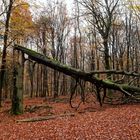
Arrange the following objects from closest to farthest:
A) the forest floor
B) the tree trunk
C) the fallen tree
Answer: the forest floor, the fallen tree, the tree trunk

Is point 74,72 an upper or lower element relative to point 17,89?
upper

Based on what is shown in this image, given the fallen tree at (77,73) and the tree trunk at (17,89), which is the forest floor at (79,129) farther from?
the tree trunk at (17,89)

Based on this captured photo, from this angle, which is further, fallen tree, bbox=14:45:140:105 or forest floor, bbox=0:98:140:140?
fallen tree, bbox=14:45:140:105

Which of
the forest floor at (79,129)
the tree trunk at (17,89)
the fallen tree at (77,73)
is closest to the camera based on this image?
the forest floor at (79,129)

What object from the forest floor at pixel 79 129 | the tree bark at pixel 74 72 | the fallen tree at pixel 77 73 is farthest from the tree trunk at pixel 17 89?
the forest floor at pixel 79 129

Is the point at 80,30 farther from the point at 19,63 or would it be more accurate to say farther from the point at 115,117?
the point at 115,117

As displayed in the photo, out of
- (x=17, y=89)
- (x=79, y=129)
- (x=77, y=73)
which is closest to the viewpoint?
(x=79, y=129)

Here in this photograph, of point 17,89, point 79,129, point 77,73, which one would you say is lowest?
point 79,129

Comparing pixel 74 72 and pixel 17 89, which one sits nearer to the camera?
pixel 74 72

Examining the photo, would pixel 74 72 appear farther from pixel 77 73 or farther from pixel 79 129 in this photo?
pixel 79 129

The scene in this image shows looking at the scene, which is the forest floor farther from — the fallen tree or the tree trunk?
the tree trunk

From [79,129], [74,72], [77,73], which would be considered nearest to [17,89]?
[74,72]

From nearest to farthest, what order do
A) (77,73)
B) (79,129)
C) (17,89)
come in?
(79,129)
(77,73)
(17,89)

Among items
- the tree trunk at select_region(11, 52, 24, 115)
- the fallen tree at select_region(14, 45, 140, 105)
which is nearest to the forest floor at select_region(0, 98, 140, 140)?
the fallen tree at select_region(14, 45, 140, 105)
